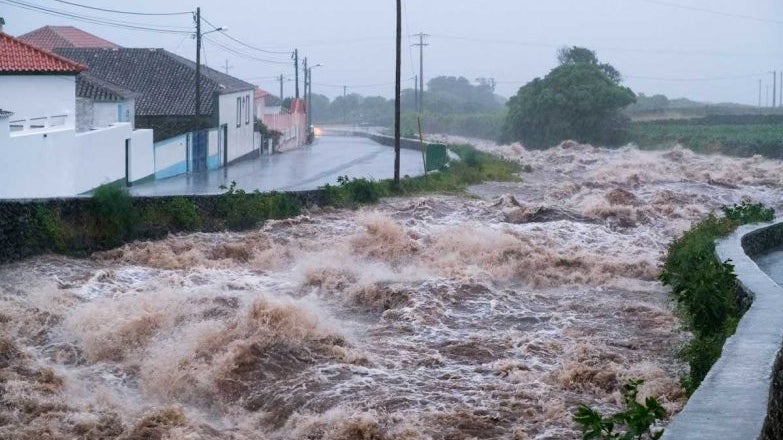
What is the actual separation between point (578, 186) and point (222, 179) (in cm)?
1119

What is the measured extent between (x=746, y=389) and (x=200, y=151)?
1381 inches

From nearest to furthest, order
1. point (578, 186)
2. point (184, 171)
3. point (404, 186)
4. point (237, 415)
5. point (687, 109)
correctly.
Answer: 1. point (237, 415)
2. point (404, 186)
3. point (578, 186)
4. point (184, 171)
5. point (687, 109)

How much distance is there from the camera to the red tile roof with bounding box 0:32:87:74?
23859 millimetres

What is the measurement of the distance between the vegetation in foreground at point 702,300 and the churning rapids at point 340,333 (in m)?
0.52

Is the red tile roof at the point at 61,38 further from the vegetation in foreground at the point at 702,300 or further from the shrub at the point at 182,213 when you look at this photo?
the vegetation in foreground at the point at 702,300

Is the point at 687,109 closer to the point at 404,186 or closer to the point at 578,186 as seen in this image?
the point at 578,186

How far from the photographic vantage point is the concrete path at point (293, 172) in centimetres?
2925

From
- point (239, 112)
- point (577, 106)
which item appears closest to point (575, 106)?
point (577, 106)

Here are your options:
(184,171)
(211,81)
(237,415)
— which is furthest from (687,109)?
(237,415)

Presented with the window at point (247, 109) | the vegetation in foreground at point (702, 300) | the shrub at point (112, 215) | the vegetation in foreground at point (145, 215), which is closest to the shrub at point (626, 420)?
the vegetation in foreground at point (702, 300)

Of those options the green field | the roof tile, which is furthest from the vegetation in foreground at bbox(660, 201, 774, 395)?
the green field

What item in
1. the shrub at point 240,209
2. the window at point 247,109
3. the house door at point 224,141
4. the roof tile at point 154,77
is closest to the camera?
the shrub at point 240,209

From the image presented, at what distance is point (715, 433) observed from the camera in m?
5.12

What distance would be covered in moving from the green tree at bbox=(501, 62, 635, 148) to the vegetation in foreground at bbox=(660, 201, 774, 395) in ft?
138
